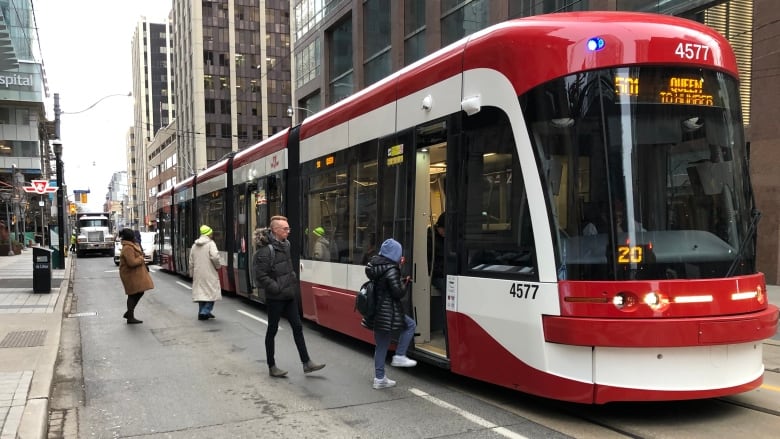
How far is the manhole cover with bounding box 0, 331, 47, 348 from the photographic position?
783 cm

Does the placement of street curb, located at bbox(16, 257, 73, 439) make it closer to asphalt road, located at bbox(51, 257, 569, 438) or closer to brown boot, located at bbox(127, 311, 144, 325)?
asphalt road, located at bbox(51, 257, 569, 438)

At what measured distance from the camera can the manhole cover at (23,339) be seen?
7828 mm

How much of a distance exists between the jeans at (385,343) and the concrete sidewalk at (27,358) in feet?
9.61

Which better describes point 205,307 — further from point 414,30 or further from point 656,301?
point 414,30

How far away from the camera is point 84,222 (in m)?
40.8

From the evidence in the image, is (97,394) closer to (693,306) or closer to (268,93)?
(693,306)

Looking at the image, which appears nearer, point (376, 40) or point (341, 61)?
point (376, 40)

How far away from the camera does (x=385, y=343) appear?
576 centimetres

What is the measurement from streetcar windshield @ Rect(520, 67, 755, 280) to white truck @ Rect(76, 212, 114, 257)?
40900mm

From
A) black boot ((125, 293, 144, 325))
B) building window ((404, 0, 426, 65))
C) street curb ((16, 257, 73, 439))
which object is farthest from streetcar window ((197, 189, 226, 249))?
building window ((404, 0, 426, 65))

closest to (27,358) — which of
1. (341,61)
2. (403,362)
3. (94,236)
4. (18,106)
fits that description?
(403,362)

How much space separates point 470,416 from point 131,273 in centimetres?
754

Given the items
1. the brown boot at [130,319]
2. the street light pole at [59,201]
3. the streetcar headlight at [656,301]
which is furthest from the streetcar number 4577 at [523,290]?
the street light pole at [59,201]

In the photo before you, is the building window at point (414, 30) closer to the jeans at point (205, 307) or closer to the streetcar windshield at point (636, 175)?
the jeans at point (205, 307)
